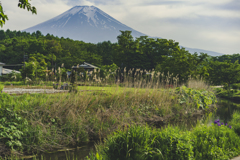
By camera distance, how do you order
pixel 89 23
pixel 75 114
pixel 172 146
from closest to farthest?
pixel 172 146, pixel 75 114, pixel 89 23

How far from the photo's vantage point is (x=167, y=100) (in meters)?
10.7

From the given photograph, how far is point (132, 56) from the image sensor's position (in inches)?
1549

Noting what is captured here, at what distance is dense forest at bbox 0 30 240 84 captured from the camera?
22486 millimetres

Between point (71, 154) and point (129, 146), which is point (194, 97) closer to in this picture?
point (71, 154)

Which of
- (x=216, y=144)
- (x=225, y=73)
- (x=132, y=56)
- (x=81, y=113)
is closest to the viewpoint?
(x=216, y=144)

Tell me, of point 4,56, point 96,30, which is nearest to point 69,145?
point 4,56

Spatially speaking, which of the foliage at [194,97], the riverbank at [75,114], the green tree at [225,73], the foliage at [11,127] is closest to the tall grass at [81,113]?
the riverbank at [75,114]

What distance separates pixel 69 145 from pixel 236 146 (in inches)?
188

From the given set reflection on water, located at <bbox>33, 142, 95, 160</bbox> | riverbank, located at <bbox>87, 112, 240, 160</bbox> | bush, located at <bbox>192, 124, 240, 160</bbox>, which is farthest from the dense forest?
riverbank, located at <bbox>87, 112, 240, 160</bbox>

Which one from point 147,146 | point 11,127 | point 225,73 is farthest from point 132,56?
point 147,146

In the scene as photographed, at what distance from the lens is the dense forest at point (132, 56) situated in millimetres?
22486

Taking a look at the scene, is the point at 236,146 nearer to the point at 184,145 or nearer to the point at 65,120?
the point at 184,145

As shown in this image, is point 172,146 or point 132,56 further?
point 132,56

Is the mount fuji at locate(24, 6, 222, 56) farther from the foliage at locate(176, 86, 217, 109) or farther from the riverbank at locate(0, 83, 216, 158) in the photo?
the riverbank at locate(0, 83, 216, 158)
